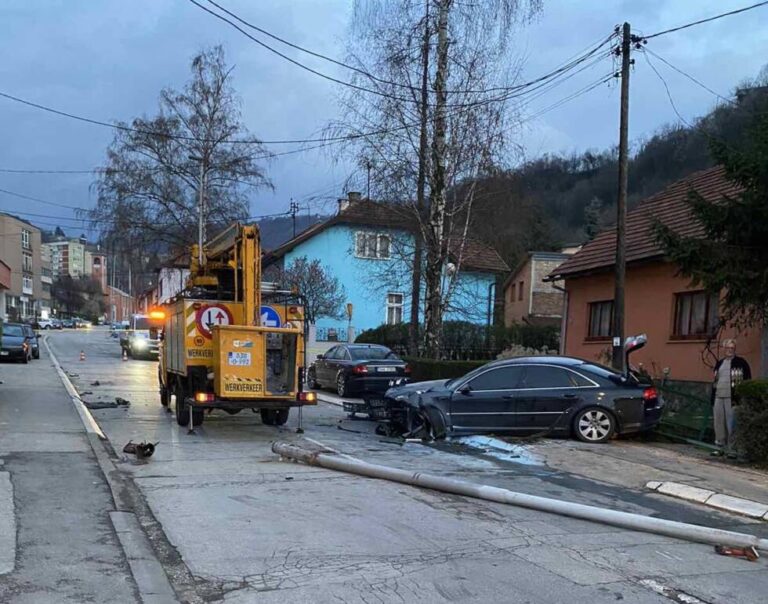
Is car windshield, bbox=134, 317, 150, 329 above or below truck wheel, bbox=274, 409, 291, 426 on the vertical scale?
above

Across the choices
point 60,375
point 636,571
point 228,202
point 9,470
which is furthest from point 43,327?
point 636,571

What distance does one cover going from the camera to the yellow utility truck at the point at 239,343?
11.7 meters

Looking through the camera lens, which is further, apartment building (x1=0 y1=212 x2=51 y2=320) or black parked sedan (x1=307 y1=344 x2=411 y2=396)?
apartment building (x1=0 y1=212 x2=51 y2=320)

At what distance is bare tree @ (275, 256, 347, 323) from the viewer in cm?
3634

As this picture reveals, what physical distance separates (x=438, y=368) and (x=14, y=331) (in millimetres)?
19432

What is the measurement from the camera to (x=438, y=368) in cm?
1892

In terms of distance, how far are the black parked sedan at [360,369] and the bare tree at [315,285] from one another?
49.3ft

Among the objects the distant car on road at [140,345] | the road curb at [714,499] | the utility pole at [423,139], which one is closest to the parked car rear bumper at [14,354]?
the distant car on road at [140,345]

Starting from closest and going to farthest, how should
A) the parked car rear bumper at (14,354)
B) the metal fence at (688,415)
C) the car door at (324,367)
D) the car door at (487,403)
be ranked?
the metal fence at (688,415) → the car door at (487,403) → the car door at (324,367) → the parked car rear bumper at (14,354)

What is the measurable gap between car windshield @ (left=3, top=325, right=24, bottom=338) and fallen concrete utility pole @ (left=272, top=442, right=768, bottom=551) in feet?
76.8

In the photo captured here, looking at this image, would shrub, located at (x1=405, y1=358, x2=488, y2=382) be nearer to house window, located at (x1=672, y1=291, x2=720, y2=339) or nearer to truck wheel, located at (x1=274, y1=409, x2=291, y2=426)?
house window, located at (x1=672, y1=291, x2=720, y2=339)

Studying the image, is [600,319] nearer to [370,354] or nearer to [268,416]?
[370,354]

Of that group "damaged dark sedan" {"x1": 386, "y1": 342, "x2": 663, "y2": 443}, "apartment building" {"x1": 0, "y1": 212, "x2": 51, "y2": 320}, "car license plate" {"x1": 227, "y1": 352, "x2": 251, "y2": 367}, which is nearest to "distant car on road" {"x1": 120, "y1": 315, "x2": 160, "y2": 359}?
"car license plate" {"x1": 227, "y1": 352, "x2": 251, "y2": 367}

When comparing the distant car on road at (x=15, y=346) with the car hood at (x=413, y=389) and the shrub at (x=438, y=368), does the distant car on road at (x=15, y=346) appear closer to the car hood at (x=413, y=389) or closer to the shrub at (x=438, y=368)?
the shrub at (x=438, y=368)
